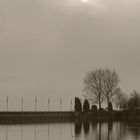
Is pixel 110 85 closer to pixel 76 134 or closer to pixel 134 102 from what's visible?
pixel 134 102

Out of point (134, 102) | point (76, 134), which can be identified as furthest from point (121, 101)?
point (76, 134)

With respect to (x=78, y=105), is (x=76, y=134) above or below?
below

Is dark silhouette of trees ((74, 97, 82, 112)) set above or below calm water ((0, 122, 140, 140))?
above

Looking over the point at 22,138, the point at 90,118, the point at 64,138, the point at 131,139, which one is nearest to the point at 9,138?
the point at 22,138

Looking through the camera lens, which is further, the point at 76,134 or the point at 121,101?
the point at 121,101

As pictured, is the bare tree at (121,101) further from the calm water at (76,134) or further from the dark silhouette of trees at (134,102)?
the calm water at (76,134)

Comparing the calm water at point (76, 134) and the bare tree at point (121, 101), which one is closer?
the calm water at point (76, 134)

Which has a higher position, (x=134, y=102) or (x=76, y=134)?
(x=134, y=102)

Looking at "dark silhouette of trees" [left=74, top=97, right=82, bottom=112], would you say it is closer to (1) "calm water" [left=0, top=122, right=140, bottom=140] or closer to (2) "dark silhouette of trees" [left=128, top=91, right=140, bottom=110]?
(2) "dark silhouette of trees" [left=128, top=91, right=140, bottom=110]

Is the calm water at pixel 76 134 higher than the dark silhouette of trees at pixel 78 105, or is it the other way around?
the dark silhouette of trees at pixel 78 105

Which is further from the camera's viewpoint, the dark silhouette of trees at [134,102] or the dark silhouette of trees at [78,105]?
the dark silhouette of trees at [78,105]

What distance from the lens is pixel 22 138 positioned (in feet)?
157

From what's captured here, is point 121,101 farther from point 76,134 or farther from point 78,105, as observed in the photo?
point 76,134

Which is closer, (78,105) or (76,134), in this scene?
(76,134)
